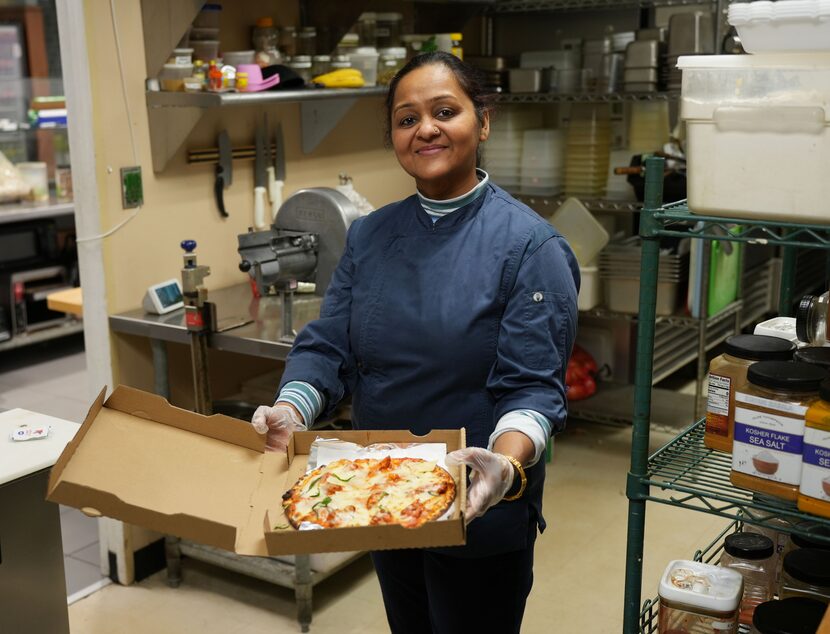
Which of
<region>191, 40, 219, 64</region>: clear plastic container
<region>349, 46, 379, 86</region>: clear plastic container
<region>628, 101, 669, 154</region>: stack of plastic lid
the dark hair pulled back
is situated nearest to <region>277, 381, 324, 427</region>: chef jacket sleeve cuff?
the dark hair pulled back

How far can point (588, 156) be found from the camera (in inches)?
160

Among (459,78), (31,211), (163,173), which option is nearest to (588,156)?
(163,173)

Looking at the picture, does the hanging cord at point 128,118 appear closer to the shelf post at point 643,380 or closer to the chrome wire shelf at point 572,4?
the shelf post at point 643,380

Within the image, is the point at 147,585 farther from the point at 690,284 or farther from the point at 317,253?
the point at 690,284

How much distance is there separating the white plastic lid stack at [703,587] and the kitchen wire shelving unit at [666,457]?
0.26ft

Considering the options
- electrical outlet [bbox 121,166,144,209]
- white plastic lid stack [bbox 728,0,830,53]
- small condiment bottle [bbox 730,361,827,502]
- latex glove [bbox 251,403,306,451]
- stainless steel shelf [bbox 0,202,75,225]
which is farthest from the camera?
stainless steel shelf [bbox 0,202,75,225]

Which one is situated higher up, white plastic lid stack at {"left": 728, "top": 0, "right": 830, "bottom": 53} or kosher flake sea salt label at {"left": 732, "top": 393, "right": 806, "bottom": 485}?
white plastic lid stack at {"left": 728, "top": 0, "right": 830, "bottom": 53}

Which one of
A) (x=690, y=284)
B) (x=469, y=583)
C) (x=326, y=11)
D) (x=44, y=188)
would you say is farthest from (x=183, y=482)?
(x=44, y=188)

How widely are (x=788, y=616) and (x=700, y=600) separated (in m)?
0.13

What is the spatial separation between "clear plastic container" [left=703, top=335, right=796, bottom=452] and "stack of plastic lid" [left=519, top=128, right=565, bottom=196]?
2606mm

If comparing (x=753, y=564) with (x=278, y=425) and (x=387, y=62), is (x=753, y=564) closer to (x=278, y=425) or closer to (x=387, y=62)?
(x=278, y=425)

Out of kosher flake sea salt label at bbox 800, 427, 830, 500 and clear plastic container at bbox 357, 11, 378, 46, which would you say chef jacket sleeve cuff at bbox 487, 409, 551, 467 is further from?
clear plastic container at bbox 357, 11, 378, 46

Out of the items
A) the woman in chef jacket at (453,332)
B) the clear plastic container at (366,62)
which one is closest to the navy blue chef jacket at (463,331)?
the woman in chef jacket at (453,332)

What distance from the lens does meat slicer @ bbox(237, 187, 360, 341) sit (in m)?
2.89
